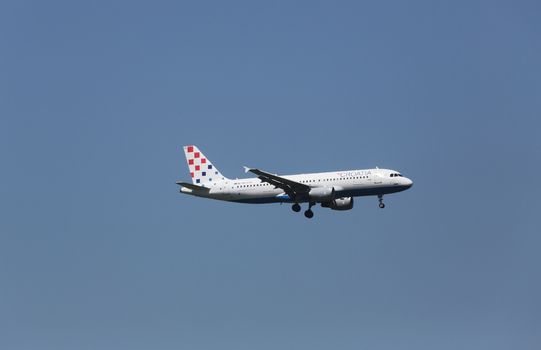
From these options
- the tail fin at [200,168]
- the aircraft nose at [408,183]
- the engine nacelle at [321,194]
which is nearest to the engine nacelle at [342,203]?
the engine nacelle at [321,194]

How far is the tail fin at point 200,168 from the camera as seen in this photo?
8619 cm

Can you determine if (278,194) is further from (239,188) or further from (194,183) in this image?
(194,183)

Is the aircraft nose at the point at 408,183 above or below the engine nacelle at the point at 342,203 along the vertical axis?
above

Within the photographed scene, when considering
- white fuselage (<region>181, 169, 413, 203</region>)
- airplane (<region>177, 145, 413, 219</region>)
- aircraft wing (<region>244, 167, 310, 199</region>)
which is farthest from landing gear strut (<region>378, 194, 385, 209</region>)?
aircraft wing (<region>244, 167, 310, 199</region>)

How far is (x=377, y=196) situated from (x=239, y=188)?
11889 mm

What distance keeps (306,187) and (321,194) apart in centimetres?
157

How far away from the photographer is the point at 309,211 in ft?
275

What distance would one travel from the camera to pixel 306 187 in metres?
80.8

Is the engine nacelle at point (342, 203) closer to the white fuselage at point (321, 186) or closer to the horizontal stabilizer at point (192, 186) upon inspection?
the white fuselage at point (321, 186)

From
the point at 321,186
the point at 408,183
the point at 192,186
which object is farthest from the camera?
the point at 192,186

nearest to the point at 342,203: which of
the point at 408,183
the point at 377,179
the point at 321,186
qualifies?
the point at 321,186

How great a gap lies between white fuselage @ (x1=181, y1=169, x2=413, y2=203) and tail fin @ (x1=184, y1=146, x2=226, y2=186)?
1690 millimetres

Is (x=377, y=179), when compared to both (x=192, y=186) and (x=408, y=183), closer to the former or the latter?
(x=408, y=183)

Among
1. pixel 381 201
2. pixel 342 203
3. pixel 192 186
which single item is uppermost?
pixel 192 186
